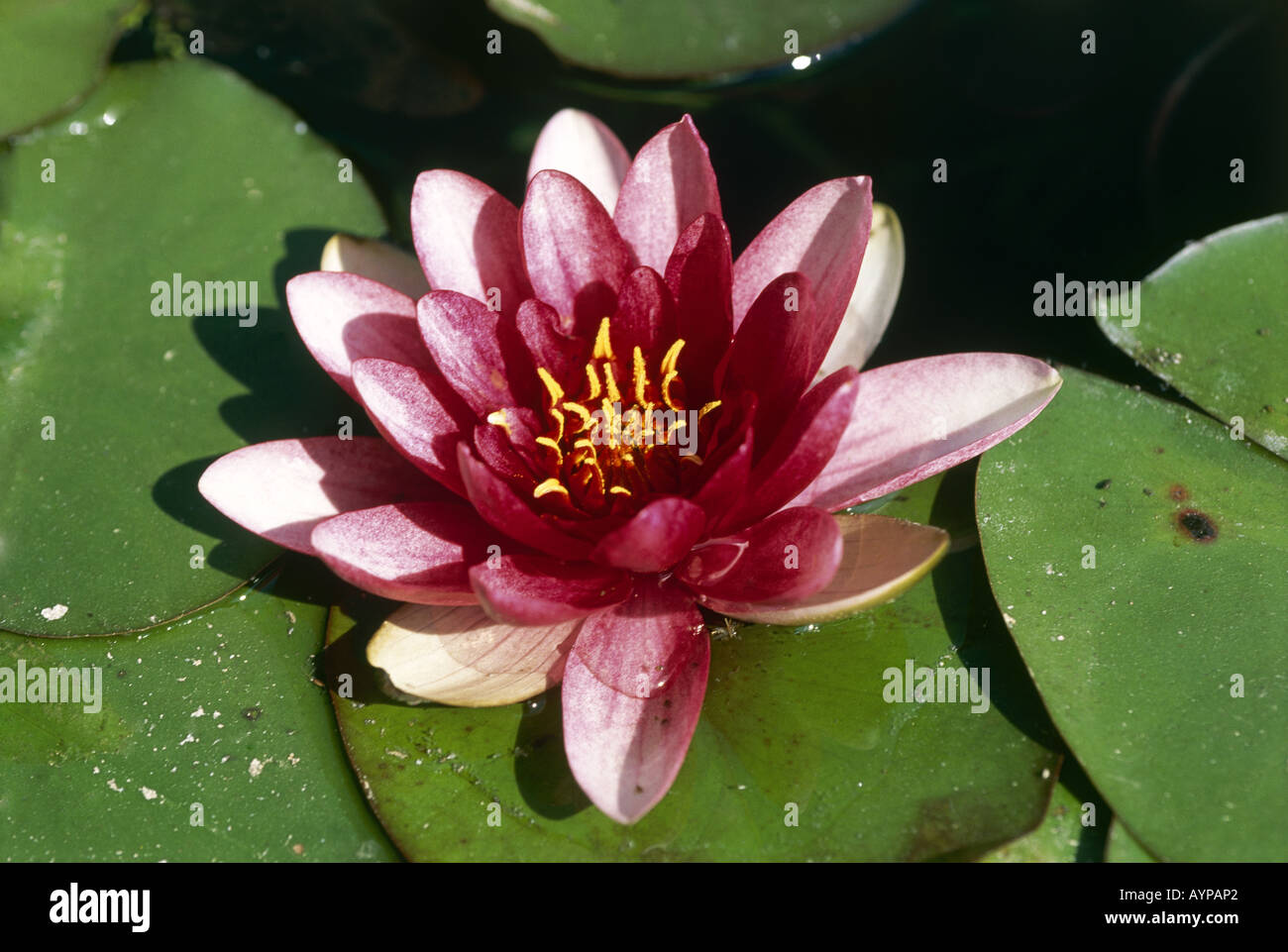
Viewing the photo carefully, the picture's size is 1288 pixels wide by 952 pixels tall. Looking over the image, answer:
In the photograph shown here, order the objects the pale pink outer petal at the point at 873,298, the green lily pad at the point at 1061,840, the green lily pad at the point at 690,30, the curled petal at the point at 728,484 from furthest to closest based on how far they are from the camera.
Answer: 1. the green lily pad at the point at 690,30
2. the pale pink outer petal at the point at 873,298
3. the green lily pad at the point at 1061,840
4. the curled petal at the point at 728,484

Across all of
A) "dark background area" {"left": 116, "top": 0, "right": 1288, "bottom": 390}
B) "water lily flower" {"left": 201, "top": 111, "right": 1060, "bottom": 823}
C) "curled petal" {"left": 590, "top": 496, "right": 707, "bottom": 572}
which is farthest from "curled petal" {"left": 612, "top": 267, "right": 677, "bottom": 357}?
"dark background area" {"left": 116, "top": 0, "right": 1288, "bottom": 390}

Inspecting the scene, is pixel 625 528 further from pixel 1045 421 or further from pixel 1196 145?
pixel 1196 145

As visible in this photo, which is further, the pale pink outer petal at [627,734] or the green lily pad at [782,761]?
the green lily pad at [782,761]

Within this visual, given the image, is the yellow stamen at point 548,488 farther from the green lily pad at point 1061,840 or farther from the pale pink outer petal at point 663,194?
the green lily pad at point 1061,840

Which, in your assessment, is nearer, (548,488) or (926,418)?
(548,488)

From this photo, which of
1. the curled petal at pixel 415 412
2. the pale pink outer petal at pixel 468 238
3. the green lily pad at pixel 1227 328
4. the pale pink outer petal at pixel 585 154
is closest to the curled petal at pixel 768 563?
the curled petal at pixel 415 412

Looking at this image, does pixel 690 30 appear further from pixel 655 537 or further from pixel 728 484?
pixel 655 537
